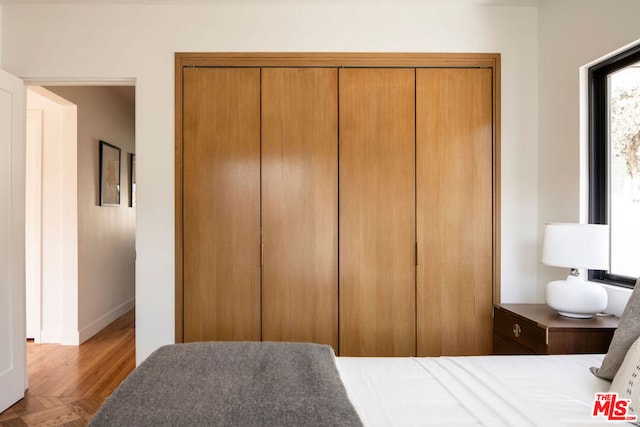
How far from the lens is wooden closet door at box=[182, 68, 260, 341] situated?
274 centimetres

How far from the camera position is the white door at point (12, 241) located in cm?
254

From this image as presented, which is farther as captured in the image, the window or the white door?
the white door

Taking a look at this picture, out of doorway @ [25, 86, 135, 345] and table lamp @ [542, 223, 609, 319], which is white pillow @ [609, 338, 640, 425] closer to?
table lamp @ [542, 223, 609, 319]

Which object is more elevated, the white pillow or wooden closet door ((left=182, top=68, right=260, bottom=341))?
wooden closet door ((left=182, top=68, right=260, bottom=341))

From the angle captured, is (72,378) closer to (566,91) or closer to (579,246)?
(579,246)

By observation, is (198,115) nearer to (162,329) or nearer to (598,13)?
(162,329)

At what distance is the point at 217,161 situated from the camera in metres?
2.74

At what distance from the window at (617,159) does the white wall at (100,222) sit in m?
4.12

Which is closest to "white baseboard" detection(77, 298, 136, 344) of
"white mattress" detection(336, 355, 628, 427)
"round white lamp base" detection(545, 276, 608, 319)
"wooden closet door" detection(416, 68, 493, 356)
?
"wooden closet door" detection(416, 68, 493, 356)

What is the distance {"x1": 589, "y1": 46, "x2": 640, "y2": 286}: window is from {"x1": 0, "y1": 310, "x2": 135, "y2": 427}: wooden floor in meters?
3.25

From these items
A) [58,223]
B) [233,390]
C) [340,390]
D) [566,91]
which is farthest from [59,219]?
[566,91]

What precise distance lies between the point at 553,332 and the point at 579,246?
464 mm

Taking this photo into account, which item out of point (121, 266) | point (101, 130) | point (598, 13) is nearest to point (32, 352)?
point (121, 266)

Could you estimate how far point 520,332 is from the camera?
2279mm
